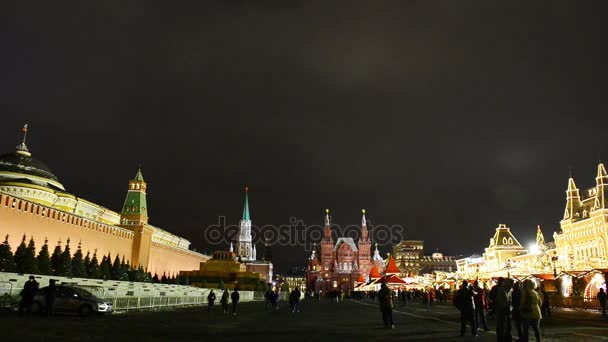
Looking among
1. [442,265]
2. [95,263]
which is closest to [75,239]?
[95,263]

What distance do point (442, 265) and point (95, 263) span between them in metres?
144

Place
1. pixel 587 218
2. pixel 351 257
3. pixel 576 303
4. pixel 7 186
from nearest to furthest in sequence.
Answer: pixel 576 303, pixel 7 186, pixel 587 218, pixel 351 257

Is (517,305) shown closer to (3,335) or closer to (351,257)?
(3,335)

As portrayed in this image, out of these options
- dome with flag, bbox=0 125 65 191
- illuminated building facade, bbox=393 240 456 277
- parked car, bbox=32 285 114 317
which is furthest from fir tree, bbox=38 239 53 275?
illuminated building facade, bbox=393 240 456 277

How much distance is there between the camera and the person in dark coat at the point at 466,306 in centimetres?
1208

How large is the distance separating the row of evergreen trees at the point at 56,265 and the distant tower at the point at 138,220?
10474 millimetres

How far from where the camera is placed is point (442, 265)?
6594 inches

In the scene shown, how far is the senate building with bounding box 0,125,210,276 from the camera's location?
39.2 m

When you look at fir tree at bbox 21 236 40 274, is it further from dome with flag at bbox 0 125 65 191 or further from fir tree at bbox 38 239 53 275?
dome with flag at bbox 0 125 65 191

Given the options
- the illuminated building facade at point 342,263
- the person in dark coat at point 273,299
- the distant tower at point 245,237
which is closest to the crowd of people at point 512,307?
the person in dark coat at point 273,299

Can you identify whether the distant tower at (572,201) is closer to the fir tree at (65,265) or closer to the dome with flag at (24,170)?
the fir tree at (65,265)

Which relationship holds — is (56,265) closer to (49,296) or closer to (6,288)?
(6,288)

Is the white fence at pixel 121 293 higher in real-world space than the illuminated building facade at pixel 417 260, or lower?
lower

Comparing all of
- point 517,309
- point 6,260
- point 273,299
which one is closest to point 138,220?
point 6,260
